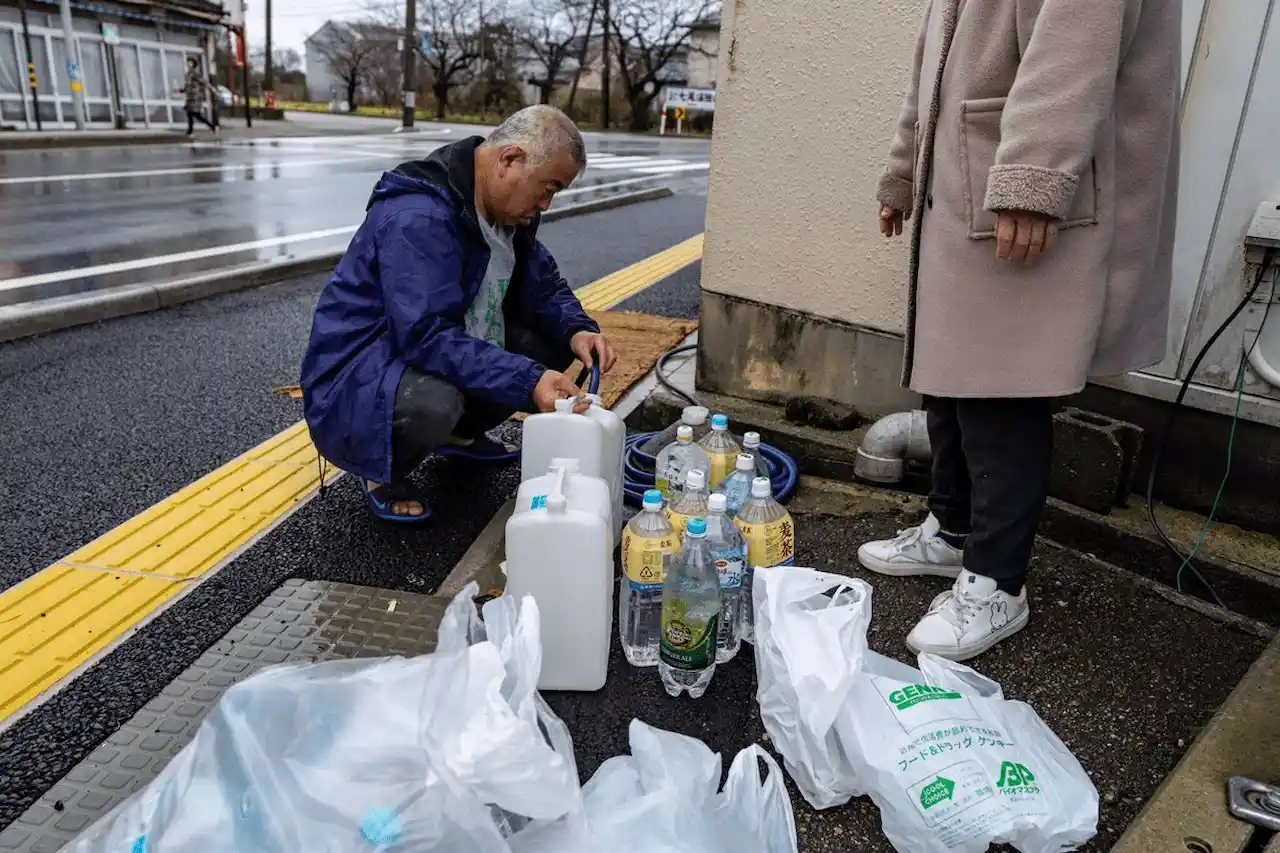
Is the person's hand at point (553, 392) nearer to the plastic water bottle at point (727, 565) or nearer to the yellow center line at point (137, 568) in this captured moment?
the plastic water bottle at point (727, 565)

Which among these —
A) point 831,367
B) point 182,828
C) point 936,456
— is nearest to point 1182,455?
point 936,456

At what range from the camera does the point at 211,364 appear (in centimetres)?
462

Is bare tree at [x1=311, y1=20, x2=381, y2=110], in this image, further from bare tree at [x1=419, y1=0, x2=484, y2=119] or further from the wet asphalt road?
the wet asphalt road

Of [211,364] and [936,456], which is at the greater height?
[936,456]

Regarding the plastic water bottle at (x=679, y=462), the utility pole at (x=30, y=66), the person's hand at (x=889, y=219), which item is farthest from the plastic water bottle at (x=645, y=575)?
the utility pole at (x=30, y=66)

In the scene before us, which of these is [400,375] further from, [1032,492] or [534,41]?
[534,41]

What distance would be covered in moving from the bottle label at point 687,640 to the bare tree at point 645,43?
47.1 m

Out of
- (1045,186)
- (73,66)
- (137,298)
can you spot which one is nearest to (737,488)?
(1045,186)

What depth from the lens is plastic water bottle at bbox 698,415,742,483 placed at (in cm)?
271

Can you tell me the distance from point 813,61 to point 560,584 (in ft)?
7.20

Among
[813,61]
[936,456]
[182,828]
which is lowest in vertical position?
[182,828]

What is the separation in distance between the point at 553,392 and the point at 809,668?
109cm

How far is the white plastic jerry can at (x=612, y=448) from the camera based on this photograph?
2.51m

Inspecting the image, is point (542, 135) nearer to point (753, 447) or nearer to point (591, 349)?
point (591, 349)
